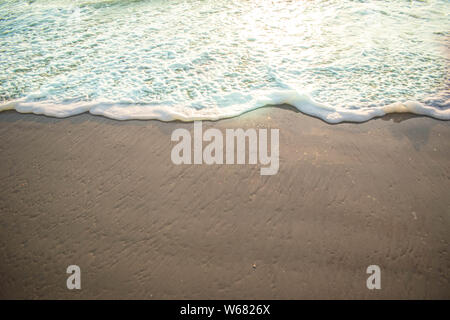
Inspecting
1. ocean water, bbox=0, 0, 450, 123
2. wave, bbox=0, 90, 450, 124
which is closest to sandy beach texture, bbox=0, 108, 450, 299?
wave, bbox=0, 90, 450, 124

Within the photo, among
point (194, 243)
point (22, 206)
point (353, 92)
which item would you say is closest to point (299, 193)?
point (194, 243)

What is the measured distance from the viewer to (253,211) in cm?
220

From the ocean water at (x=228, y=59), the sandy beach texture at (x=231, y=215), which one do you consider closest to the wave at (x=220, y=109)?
the ocean water at (x=228, y=59)

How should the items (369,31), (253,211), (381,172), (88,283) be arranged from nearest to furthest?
(88,283), (253,211), (381,172), (369,31)

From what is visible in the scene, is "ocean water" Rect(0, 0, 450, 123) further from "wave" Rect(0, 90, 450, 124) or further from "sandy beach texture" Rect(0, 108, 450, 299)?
"sandy beach texture" Rect(0, 108, 450, 299)

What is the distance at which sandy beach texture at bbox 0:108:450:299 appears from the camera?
1.87 meters

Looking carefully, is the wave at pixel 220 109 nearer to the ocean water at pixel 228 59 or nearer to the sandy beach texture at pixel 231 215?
the ocean water at pixel 228 59

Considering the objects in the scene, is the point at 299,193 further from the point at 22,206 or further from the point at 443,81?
the point at 443,81

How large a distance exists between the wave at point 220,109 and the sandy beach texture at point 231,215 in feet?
0.52

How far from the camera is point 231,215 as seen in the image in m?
2.19

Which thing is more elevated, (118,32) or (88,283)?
(118,32)

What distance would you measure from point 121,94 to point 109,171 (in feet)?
4.27

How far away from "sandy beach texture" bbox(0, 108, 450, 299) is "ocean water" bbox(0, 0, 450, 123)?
438 millimetres

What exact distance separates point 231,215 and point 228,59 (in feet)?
8.45
